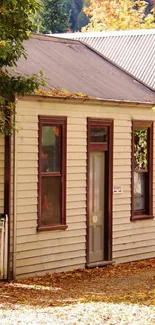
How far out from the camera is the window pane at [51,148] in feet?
61.6

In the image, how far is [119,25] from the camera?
156 feet

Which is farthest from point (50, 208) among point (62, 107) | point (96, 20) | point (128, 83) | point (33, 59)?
point (96, 20)

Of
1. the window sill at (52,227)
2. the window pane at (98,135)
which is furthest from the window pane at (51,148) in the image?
the window pane at (98,135)

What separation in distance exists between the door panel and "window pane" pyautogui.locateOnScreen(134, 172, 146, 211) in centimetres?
146

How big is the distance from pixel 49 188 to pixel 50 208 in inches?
15.8

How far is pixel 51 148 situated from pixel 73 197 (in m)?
1.24

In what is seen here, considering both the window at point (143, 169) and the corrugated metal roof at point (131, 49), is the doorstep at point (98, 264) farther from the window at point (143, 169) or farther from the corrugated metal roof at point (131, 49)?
the corrugated metal roof at point (131, 49)

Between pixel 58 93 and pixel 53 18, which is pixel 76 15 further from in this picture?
pixel 58 93

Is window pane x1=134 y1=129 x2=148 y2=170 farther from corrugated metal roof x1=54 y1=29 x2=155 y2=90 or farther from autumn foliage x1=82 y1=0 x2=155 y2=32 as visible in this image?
autumn foliage x1=82 y1=0 x2=155 y2=32

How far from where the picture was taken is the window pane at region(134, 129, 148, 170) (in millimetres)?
22125

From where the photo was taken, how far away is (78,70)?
71.5ft

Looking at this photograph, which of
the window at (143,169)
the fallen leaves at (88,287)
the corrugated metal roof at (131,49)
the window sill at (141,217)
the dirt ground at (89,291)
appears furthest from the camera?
the corrugated metal roof at (131,49)

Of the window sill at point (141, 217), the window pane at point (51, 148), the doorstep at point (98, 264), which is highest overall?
the window pane at point (51, 148)

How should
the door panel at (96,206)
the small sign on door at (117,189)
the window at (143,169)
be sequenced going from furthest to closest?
the window at (143,169) → the small sign on door at (117,189) → the door panel at (96,206)
